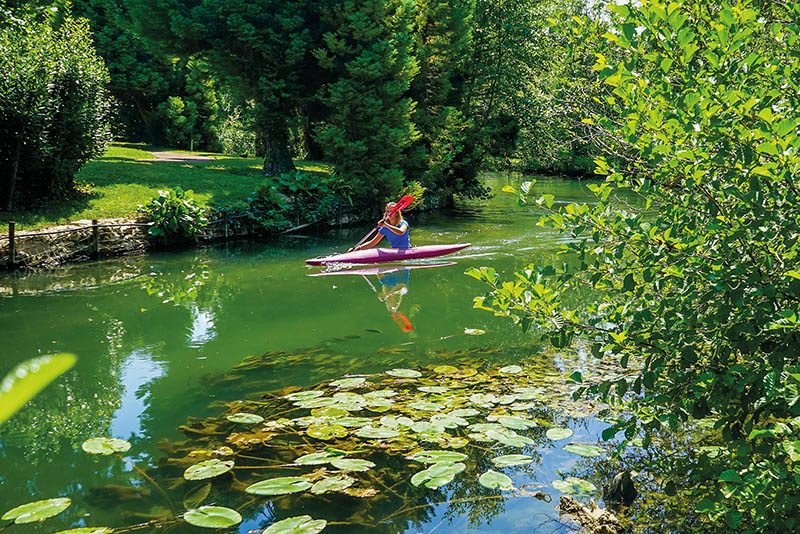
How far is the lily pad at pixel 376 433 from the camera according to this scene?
4.81 m

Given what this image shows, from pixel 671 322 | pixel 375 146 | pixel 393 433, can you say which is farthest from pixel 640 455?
pixel 375 146

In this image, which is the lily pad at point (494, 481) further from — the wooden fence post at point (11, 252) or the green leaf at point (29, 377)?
the wooden fence post at point (11, 252)

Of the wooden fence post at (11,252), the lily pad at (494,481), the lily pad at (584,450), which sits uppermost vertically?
the wooden fence post at (11,252)

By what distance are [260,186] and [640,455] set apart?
15.0 meters

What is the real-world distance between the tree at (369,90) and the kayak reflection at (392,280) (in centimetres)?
747

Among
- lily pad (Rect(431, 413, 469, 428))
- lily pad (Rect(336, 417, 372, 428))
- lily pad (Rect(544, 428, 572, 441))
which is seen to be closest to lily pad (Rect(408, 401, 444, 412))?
lily pad (Rect(431, 413, 469, 428))

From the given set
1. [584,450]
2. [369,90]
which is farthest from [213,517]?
[369,90]

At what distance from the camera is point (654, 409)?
327 centimetres

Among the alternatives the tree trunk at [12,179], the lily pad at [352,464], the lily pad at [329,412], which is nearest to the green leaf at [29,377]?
the lily pad at [329,412]

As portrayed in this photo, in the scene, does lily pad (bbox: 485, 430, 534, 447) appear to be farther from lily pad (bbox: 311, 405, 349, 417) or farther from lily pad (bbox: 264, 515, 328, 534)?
lily pad (bbox: 264, 515, 328, 534)

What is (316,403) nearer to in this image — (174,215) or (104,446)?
(104,446)

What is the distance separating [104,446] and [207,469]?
101cm

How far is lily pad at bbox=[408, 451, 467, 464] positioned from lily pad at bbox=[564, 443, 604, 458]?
2.67 ft

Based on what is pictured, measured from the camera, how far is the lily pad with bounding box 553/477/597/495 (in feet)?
13.4
